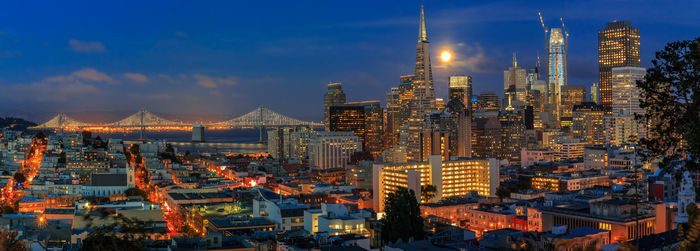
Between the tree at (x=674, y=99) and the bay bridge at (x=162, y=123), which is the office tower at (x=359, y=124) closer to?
the bay bridge at (x=162, y=123)

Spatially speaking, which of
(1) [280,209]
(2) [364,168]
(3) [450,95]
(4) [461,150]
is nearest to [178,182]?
(2) [364,168]

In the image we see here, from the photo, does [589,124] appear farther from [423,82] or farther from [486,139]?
[423,82]

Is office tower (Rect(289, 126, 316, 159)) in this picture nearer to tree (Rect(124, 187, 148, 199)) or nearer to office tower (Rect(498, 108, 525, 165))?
office tower (Rect(498, 108, 525, 165))

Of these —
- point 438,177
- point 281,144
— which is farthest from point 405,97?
point 438,177

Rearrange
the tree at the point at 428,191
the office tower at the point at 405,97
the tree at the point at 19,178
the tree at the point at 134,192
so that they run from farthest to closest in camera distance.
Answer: the office tower at the point at 405,97 → the tree at the point at 19,178 → the tree at the point at 428,191 → the tree at the point at 134,192

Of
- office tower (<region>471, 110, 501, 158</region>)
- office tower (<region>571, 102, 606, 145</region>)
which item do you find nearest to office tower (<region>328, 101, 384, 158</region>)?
office tower (<region>471, 110, 501, 158</region>)

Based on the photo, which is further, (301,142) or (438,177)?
(301,142)

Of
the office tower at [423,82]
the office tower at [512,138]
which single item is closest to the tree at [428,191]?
the office tower at [423,82]
